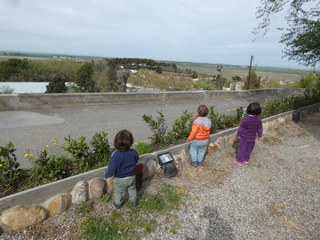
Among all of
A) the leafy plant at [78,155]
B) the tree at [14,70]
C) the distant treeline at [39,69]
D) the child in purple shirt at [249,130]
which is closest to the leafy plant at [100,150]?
the leafy plant at [78,155]

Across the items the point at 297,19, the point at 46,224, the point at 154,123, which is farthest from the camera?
the point at 297,19

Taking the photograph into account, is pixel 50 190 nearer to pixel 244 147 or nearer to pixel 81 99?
pixel 244 147

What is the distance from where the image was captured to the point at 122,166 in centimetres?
319

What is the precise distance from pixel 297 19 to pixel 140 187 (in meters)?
11.5

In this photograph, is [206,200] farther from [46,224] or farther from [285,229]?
[46,224]

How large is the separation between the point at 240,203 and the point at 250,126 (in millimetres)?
1800

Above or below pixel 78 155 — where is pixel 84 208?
below

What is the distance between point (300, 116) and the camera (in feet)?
33.9

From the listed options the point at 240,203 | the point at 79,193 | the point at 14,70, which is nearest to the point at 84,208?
the point at 79,193

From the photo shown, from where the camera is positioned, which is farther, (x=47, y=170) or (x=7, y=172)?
(x=47, y=170)

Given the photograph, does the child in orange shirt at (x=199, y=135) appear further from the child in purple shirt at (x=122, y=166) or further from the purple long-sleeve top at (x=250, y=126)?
the child in purple shirt at (x=122, y=166)

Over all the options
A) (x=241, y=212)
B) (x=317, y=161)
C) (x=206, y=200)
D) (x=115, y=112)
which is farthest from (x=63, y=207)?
(x=317, y=161)

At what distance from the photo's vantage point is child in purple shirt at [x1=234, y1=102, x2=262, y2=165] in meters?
4.84

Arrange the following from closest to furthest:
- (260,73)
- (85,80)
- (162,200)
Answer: (162,200), (85,80), (260,73)
